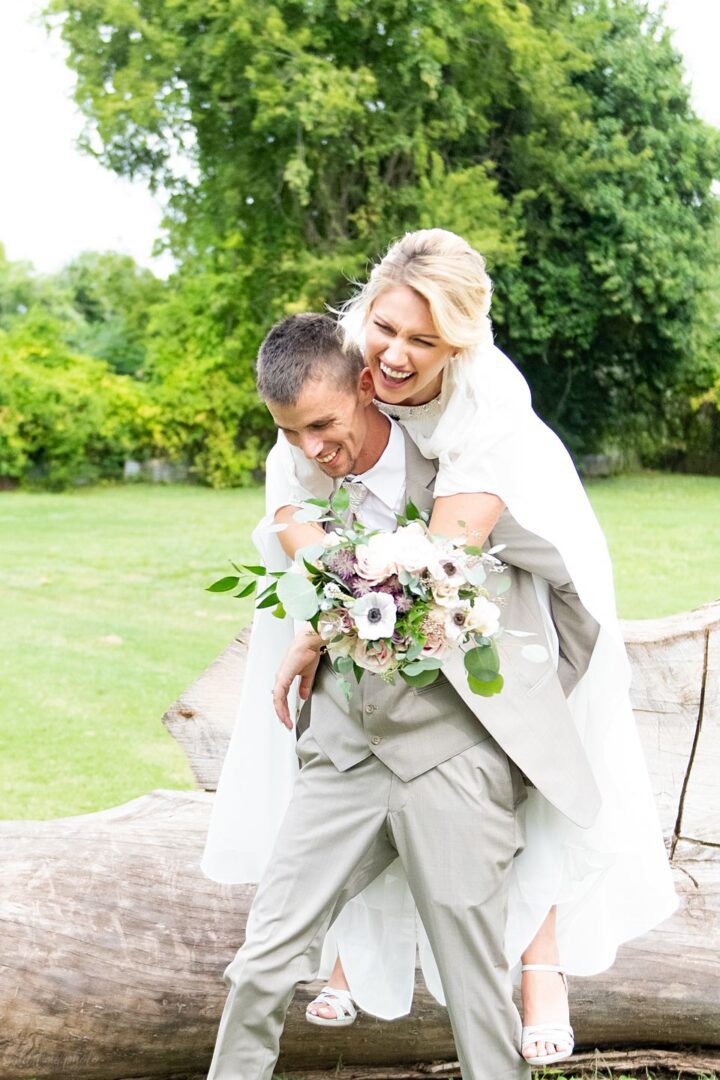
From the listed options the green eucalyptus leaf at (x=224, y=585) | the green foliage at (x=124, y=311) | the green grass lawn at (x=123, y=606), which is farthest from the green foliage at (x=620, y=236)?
the green eucalyptus leaf at (x=224, y=585)

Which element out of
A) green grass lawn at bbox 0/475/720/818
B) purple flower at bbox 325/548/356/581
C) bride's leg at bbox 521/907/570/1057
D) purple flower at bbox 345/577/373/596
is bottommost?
green grass lawn at bbox 0/475/720/818

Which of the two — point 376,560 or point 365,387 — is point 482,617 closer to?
point 376,560

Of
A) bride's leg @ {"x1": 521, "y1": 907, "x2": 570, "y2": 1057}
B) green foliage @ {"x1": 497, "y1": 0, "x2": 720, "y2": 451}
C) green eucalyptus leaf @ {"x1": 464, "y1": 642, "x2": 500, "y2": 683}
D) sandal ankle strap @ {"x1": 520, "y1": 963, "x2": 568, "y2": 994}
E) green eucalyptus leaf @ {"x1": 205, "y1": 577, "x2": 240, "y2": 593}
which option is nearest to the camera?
green eucalyptus leaf @ {"x1": 464, "y1": 642, "x2": 500, "y2": 683}

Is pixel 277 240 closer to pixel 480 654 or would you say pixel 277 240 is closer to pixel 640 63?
pixel 640 63

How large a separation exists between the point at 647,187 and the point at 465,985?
2238cm

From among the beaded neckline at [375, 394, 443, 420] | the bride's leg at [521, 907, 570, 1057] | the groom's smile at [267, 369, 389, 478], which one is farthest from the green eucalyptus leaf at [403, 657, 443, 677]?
the bride's leg at [521, 907, 570, 1057]

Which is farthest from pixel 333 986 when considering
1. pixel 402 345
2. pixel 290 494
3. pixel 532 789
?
pixel 402 345

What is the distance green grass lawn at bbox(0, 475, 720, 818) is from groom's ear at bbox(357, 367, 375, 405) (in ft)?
14.0

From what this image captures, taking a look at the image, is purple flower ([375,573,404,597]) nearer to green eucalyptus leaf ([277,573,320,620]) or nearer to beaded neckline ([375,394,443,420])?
green eucalyptus leaf ([277,573,320,620])

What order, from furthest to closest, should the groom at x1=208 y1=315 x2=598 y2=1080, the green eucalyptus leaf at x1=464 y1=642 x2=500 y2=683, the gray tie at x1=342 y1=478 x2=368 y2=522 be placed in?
the gray tie at x1=342 y1=478 x2=368 y2=522 < the groom at x1=208 y1=315 x2=598 y2=1080 < the green eucalyptus leaf at x1=464 y1=642 x2=500 y2=683

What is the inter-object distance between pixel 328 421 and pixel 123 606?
30.3ft

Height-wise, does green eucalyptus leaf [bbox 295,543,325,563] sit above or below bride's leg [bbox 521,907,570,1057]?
above

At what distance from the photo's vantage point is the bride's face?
250cm

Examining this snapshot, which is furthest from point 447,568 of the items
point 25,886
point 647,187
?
point 647,187
